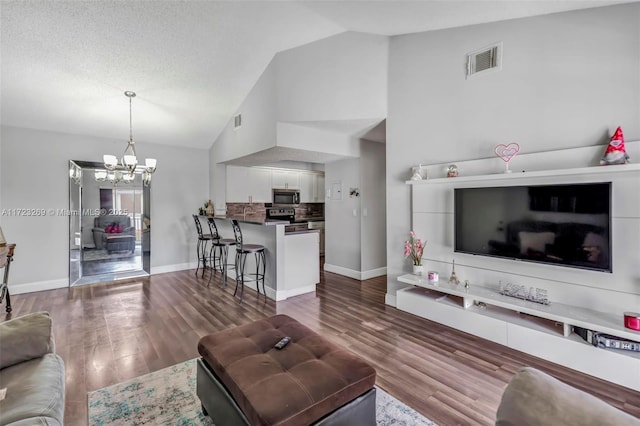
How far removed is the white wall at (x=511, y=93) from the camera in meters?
2.40

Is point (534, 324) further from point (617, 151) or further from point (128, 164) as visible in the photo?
point (128, 164)

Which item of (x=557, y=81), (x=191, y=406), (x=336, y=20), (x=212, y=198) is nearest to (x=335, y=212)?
(x=212, y=198)

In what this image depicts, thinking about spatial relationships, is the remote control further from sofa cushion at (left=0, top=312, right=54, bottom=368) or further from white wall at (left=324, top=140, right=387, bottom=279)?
white wall at (left=324, top=140, right=387, bottom=279)

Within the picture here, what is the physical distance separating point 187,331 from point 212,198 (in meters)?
3.64

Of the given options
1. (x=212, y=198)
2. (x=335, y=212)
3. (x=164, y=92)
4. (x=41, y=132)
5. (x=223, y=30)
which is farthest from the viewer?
(x=212, y=198)

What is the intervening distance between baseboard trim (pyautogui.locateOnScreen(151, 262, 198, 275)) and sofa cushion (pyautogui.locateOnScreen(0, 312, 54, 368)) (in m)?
4.27

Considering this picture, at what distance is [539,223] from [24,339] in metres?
3.93

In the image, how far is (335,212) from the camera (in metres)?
5.76

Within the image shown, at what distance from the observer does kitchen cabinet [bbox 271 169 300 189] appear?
22.8ft

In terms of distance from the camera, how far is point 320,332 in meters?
3.07

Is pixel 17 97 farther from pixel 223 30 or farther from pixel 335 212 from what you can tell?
pixel 335 212

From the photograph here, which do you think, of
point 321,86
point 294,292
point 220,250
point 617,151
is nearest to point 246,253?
point 294,292

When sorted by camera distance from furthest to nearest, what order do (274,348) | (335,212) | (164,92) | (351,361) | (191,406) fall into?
(335,212) → (164,92) → (191,406) → (274,348) → (351,361)

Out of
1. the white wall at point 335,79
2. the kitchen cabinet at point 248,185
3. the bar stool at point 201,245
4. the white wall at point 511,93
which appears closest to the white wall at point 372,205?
the white wall at point 511,93
